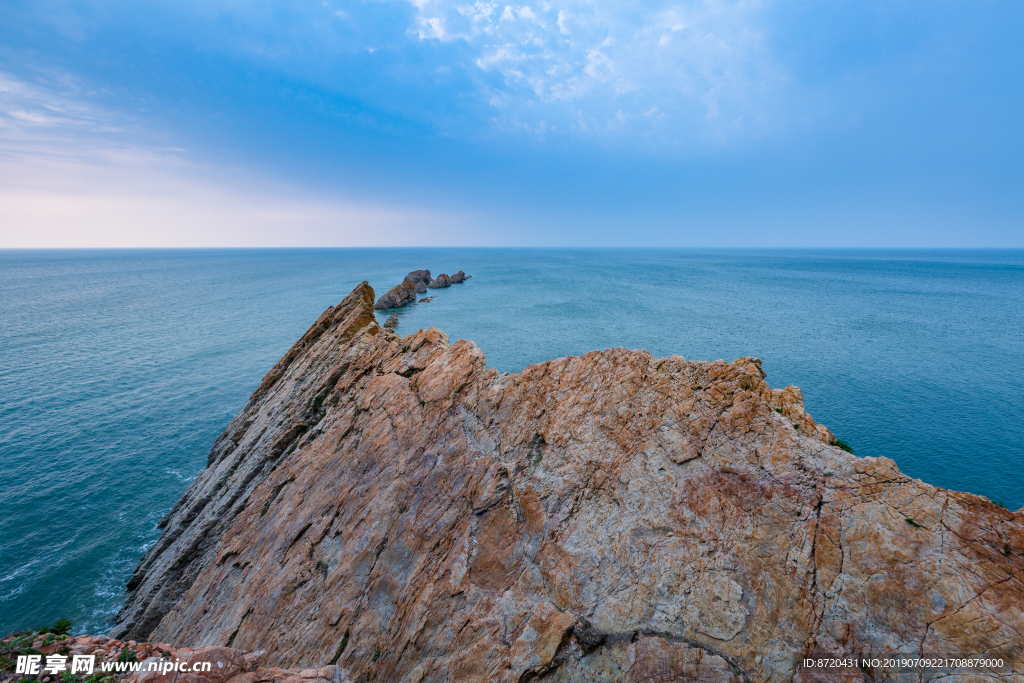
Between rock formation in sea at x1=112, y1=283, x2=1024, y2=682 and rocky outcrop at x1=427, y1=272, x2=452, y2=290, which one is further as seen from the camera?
rocky outcrop at x1=427, y1=272, x2=452, y2=290

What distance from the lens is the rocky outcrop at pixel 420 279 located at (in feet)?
497

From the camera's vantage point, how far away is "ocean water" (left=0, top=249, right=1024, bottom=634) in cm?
3625

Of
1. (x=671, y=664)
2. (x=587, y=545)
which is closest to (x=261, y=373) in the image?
(x=587, y=545)

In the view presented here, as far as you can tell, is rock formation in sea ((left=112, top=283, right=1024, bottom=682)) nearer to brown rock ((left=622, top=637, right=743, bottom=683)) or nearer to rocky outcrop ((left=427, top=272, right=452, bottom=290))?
brown rock ((left=622, top=637, right=743, bottom=683))

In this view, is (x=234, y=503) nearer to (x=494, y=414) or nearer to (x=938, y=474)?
(x=494, y=414)

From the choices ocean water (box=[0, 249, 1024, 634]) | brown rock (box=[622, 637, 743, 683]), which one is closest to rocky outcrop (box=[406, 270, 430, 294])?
ocean water (box=[0, 249, 1024, 634])

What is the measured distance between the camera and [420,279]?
162125 millimetres


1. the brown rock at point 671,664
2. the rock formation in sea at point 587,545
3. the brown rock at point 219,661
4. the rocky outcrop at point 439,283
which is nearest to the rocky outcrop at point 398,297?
the rocky outcrop at point 439,283

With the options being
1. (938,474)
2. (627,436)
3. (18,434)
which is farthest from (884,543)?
(18,434)

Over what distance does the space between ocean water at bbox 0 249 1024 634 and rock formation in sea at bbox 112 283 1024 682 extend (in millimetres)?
13915

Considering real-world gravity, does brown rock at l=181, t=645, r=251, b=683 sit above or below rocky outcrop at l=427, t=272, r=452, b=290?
below

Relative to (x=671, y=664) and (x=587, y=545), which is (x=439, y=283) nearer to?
(x=587, y=545)

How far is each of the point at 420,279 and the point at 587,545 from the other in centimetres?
15440

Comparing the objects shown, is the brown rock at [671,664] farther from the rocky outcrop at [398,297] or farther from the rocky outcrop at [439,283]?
the rocky outcrop at [439,283]
